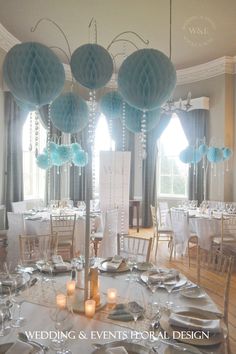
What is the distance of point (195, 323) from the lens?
6.02 feet

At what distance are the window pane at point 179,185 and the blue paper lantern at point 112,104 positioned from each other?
6.44 m

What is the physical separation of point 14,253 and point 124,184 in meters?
3.04

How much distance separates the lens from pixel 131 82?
82.0 inches

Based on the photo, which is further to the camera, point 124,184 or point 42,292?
point 124,184

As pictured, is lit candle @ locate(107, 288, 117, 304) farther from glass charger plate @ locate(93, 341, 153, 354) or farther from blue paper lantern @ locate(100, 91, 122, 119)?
blue paper lantern @ locate(100, 91, 122, 119)

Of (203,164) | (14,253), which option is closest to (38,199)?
(14,253)

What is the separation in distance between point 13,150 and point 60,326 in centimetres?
551

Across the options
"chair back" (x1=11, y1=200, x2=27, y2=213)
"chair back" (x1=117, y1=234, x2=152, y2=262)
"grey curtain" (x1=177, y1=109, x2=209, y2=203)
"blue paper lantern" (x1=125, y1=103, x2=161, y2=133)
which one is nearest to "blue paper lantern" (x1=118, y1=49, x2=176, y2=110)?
"blue paper lantern" (x1=125, y1=103, x2=161, y2=133)

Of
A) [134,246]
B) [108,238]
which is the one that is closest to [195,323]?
[134,246]

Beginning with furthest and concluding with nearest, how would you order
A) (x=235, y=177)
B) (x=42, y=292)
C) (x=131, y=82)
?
(x=235, y=177) < (x=42, y=292) < (x=131, y=82)

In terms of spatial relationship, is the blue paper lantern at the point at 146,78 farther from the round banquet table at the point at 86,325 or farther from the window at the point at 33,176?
the window at the point at 33,176

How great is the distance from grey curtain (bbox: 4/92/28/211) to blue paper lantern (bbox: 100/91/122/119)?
3948 mm

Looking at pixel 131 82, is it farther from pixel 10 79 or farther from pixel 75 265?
pixel 75 265

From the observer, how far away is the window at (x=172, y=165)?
9320 mm
